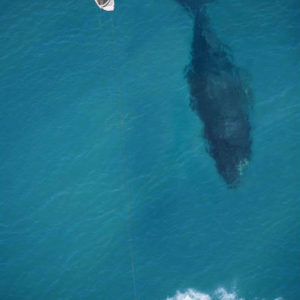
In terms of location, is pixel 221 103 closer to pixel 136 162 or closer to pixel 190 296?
pixel 136 162

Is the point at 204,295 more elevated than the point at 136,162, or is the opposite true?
the point at 136,162

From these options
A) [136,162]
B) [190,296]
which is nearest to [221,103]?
[136,162]

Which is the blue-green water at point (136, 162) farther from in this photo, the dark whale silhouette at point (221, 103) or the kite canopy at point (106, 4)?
the dark whale silhouette at point (221, 103)

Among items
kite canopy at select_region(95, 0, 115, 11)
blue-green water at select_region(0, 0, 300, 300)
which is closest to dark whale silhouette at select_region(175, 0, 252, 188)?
blue-green water at select_region(0, 0, 300, 300)

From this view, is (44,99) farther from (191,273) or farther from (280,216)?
(280,216)

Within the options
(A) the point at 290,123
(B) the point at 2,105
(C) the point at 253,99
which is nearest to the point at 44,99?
(B) the point at 2,105

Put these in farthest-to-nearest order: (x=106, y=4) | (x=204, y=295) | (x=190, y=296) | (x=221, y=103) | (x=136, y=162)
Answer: (x=106, y=4)
(x=221, y=103)
(x=136, y=162)
(x=204, y=295)
(x=190, y=296)
